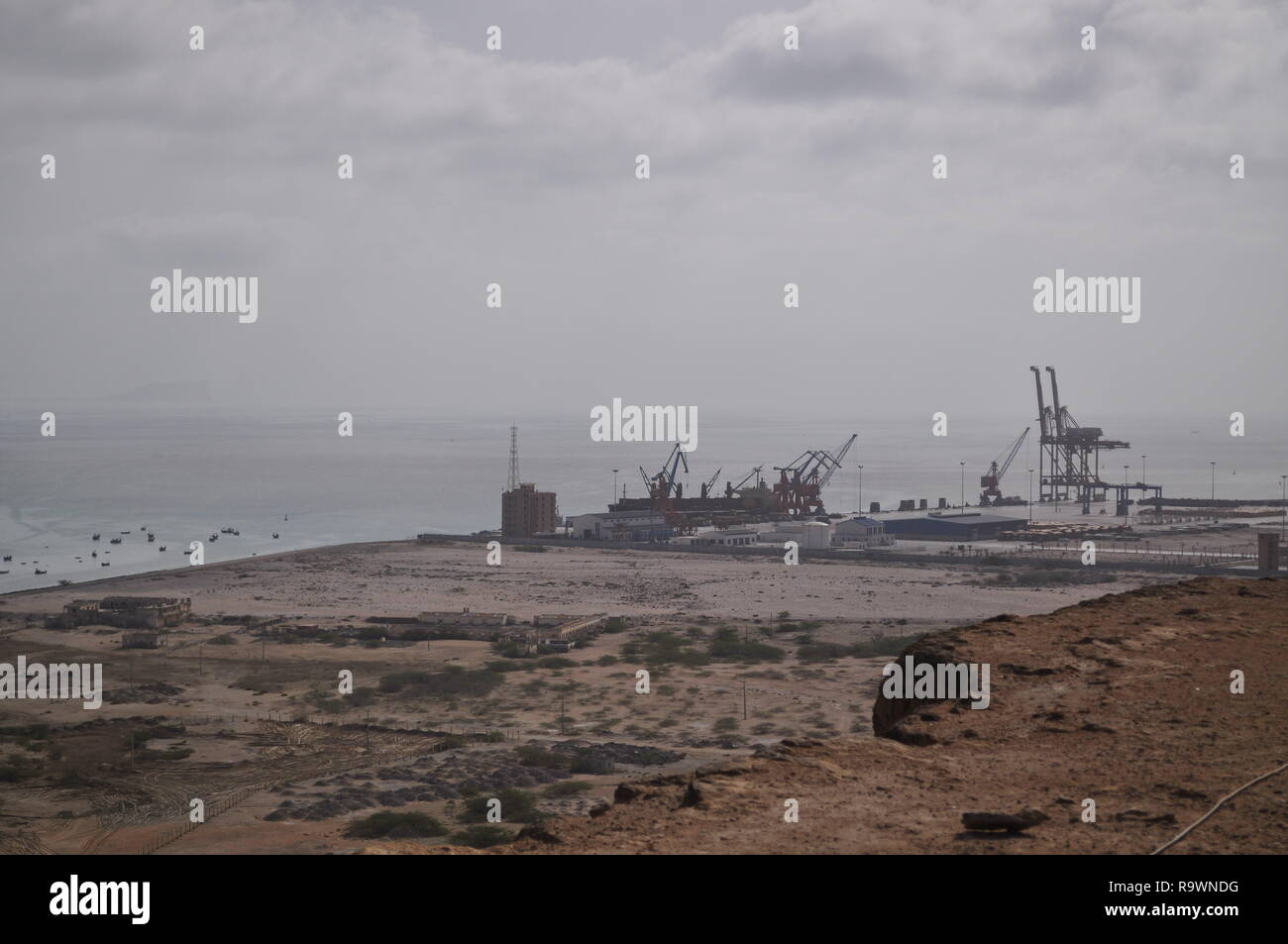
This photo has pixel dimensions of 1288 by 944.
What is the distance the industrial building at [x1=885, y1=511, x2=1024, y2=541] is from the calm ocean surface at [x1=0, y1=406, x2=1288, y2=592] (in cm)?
Result: 2402

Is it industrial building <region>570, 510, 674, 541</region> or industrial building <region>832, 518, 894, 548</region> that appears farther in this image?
industrial building <region>570, 510, 674, 541</region>

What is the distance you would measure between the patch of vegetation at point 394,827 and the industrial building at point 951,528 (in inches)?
1937

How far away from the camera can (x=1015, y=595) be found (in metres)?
37.3

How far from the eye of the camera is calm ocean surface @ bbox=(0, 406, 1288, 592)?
211ft

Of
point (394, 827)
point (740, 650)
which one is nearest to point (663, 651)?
point (740, 650)

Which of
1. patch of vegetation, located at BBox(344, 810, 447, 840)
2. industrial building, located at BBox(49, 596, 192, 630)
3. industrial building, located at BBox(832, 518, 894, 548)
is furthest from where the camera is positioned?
industrial building, located at BBox(832, 518, 894, 548)

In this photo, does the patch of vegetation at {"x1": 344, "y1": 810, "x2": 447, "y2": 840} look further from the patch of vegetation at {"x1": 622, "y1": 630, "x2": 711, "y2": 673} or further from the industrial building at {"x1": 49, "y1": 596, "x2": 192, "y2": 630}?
the industrial building at {"x1": 49, "y1": 596, "x2": 192, "y2": 630}

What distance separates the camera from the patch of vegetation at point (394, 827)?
13.3 m

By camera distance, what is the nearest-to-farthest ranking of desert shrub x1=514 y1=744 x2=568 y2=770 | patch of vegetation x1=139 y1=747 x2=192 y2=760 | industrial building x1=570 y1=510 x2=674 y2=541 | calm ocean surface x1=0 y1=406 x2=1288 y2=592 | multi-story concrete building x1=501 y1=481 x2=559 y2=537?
desert shrub x1=514 y1=744 x2=568 y2=770, patch of vegetation x1=139 y1=747 x2=192 y2=760, industrial building x1=570 y1=510 x2=674 y2=541, multi-story concrete building x1=501 y1=481 x2=559 y2=537, calm ocean surface x1=0 y1=406 x2=1288 y2=592

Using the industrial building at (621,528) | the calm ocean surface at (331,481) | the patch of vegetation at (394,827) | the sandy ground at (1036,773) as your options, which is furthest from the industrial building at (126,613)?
the industrial building at (621,528)

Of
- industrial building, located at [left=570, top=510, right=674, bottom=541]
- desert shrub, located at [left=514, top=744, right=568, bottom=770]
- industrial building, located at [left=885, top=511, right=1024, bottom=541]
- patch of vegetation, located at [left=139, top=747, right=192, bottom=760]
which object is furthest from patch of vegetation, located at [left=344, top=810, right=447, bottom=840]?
industrial building, located at [left=885, top=511, right=1024, bottom=541]

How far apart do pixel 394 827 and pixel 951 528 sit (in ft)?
171

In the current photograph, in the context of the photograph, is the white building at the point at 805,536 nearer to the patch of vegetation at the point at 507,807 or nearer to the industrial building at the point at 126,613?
the industrial building at the point at 126,613
